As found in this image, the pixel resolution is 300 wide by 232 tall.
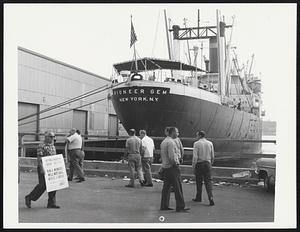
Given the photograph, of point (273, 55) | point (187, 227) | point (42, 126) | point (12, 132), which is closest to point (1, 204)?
point (12, 132)

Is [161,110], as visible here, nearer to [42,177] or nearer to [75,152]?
[75,152]

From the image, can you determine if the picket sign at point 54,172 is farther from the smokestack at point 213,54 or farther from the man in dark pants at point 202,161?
the smokestack at point 213,54

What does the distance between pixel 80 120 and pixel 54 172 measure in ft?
78.6

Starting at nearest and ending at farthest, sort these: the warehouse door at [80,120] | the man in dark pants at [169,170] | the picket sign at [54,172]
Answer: the picket sign at [54,172], the man in dark pants at [169,170], the warehouse door at [80,120]

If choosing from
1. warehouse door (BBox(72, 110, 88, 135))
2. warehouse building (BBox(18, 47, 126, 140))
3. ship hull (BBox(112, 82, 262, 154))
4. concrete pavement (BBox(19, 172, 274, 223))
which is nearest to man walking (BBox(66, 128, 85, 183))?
concrete pavement (BBox(19, 172, 274, 223))

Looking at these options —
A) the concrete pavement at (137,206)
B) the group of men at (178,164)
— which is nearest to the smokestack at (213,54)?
the concrete pavement at (137,206)

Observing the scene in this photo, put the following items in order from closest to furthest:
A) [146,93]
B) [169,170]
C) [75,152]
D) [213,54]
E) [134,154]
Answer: [169,170] → [134,154] → [75,152] → [146,93] → [213,54]

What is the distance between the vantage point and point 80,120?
3122 centimetres

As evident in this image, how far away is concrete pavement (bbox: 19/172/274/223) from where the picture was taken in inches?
279

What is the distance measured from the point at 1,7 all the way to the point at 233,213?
20.0 ft

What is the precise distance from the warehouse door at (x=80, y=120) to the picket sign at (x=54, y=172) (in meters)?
22.4

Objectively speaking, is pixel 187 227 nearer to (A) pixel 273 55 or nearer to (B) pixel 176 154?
(B) pixel 176 154

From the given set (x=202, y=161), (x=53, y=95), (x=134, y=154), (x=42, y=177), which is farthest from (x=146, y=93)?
(x=42, y=177)

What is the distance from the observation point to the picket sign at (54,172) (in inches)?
295
